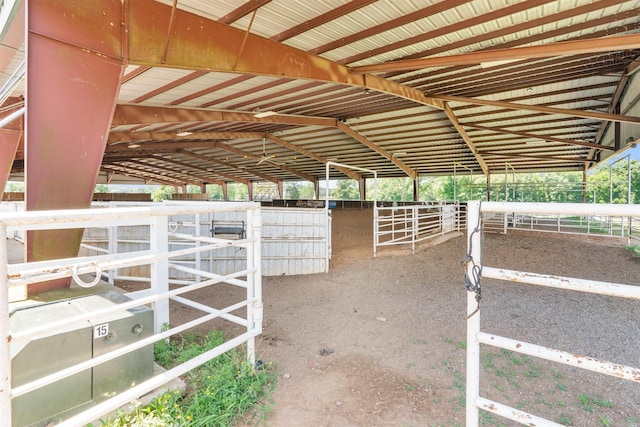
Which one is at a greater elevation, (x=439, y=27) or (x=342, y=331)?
(x=439, y=27)

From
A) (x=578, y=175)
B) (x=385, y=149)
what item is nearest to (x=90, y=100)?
(x=385, y=149)

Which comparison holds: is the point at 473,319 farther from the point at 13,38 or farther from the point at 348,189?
the point at 348,189

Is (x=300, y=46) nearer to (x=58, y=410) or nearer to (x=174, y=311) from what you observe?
(x=174, y=311)

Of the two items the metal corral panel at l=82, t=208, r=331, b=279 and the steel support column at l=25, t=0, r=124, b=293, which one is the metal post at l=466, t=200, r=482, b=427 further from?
the metal corral panel at l=82, t=208, r=331, b=279

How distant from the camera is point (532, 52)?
4539 mm

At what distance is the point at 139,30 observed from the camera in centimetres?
328

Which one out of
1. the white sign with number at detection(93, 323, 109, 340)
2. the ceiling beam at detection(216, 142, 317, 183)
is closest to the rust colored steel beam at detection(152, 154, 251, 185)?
the ceiling beam at detection(216, 142, 317, 183)

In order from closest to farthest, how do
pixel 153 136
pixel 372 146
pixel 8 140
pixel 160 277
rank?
pixel 160 277 < pixel 8 140 < pixel 153 136 < pixel 372 146

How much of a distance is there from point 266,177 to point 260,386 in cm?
2238

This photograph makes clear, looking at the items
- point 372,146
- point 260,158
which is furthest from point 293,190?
point 372,146

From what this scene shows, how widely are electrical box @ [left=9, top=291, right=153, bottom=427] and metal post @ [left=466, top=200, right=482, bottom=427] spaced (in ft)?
5.99

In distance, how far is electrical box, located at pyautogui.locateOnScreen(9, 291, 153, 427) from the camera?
159 cm

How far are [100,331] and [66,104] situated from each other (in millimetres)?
2028

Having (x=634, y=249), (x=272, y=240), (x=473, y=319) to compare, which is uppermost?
(x=473, y=319)
